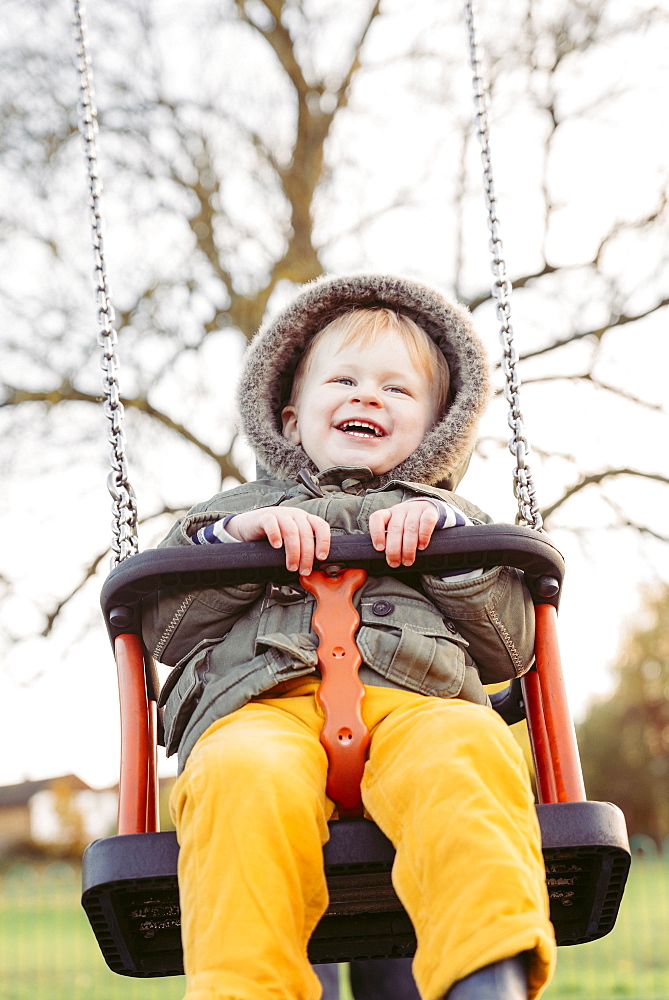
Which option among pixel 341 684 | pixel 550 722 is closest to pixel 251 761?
pixel 341 684

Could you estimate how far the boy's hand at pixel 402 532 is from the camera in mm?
1747

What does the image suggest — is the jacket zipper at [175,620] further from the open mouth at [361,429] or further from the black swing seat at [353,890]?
the open mouth at [361,429]

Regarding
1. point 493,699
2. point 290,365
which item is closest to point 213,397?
point 290,365

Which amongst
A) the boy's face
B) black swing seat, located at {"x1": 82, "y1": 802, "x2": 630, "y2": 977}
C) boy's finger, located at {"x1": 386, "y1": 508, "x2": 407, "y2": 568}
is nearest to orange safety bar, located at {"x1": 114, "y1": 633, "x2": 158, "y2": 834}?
black swing seat, located at {"x1": 82, "y1": 802, "x2": 630, "y2": 977}

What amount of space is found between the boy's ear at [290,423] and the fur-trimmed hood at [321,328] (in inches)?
0.6

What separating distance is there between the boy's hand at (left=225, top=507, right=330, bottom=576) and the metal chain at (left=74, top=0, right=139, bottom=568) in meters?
0.37

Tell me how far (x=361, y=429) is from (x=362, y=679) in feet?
2.21

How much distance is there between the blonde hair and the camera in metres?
2.39

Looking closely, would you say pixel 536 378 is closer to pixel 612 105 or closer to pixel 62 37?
pixel 612 105

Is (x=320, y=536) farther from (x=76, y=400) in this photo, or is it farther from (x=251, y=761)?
(x=76, y=400)

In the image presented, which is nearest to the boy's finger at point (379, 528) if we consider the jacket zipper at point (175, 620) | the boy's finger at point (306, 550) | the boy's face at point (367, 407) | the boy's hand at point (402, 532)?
the boy's hand at point (402, 532)

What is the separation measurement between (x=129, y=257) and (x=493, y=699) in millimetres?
5837

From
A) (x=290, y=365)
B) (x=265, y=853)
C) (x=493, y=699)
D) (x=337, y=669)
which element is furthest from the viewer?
(x=290, y=365)

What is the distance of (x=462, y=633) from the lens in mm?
1933
